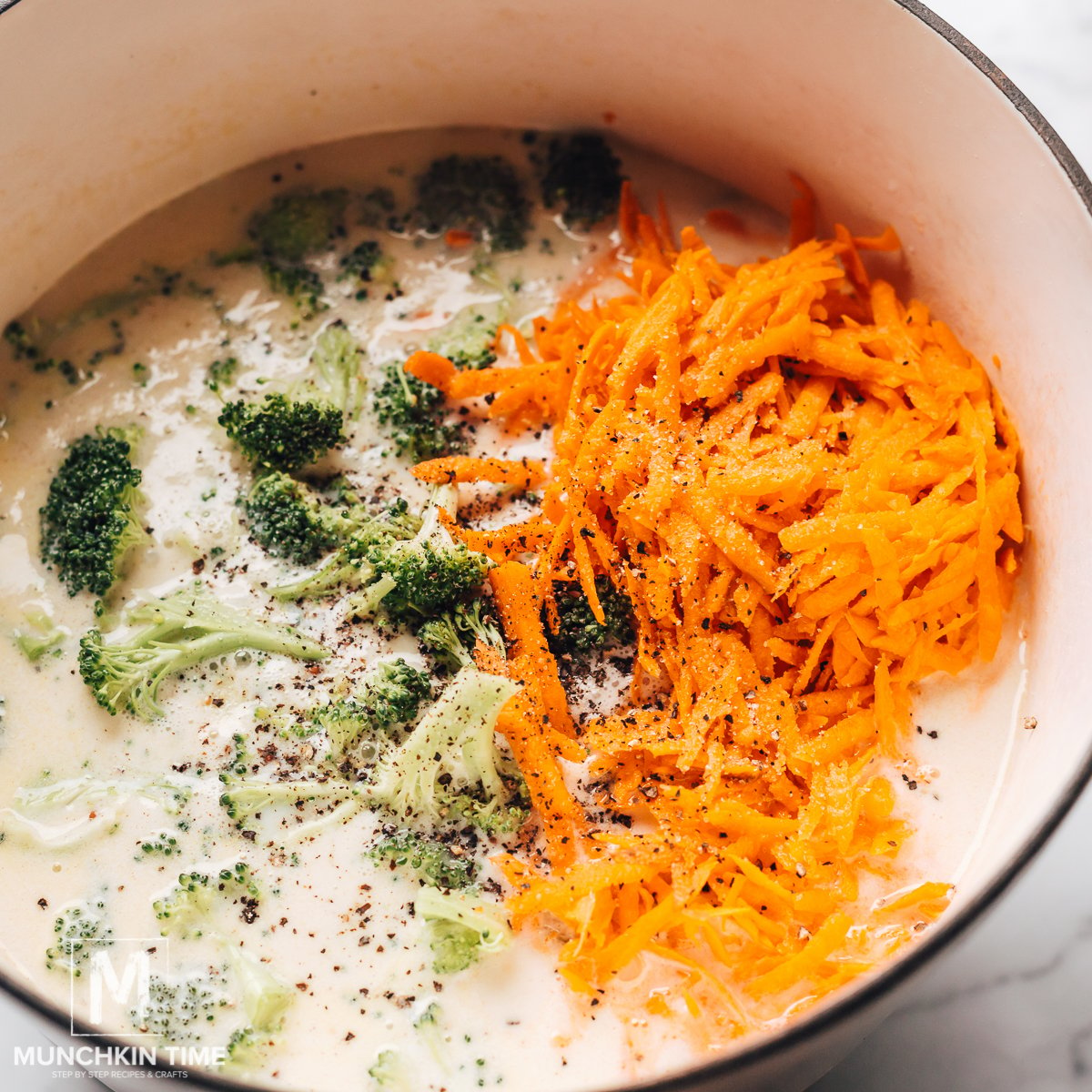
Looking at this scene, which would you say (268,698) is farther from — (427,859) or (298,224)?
(298,224)

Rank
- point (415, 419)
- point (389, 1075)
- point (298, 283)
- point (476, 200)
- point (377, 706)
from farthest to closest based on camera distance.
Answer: point (476, 200) → point (298, 283) → point (415, 419) → point (377, 706) → point (389, 1075)

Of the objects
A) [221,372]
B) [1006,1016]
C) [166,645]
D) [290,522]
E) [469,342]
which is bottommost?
[1006,1016]

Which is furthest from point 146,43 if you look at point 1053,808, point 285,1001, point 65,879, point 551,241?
point 1053,808

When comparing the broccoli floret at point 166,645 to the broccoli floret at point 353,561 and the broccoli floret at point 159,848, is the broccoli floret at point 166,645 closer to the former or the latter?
the broccoli floret at point 353,561

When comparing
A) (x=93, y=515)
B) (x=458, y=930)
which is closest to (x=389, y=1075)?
(x=458, y=930)

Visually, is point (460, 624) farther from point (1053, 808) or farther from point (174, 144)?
point (174, 144)
